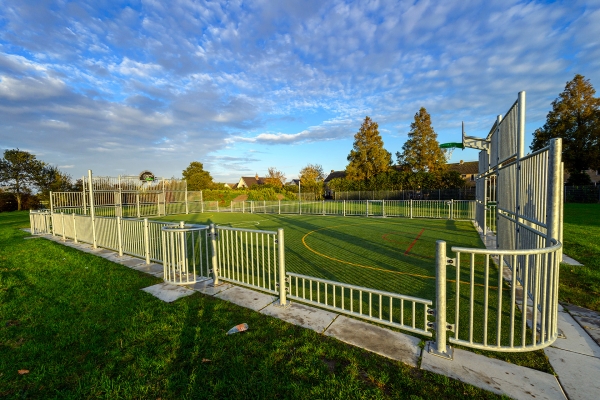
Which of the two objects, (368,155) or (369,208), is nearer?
(369,208)

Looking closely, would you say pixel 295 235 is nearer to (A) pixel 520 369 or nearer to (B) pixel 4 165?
(A) pixel 520 369

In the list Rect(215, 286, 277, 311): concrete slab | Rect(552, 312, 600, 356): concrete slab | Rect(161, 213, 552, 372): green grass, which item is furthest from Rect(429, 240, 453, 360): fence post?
Rect(215, 286, 277, 311): concrete slab

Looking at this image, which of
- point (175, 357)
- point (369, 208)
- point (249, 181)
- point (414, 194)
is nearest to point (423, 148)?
point (414, 194)

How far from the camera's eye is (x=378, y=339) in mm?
3143

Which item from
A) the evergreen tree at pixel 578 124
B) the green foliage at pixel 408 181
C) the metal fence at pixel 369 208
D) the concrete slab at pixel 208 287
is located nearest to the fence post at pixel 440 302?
the concrete slab at pixel 208 287

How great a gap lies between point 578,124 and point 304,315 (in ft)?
137

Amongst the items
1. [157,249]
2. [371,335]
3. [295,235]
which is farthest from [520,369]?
[295,235]

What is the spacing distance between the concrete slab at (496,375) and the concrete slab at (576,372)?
0.10 m

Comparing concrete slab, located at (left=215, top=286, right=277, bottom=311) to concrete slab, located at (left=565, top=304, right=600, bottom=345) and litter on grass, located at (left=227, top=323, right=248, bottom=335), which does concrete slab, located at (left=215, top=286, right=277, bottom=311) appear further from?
concrete slab, located at (left=565, top=304, right=600, bottom=345)

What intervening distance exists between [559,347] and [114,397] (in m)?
4.72

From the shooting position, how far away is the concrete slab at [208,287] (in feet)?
15.9

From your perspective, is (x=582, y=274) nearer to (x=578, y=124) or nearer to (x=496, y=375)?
(x=496, y=375)

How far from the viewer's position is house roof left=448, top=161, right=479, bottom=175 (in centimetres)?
4708

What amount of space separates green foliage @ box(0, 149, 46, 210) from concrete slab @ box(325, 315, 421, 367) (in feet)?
162
